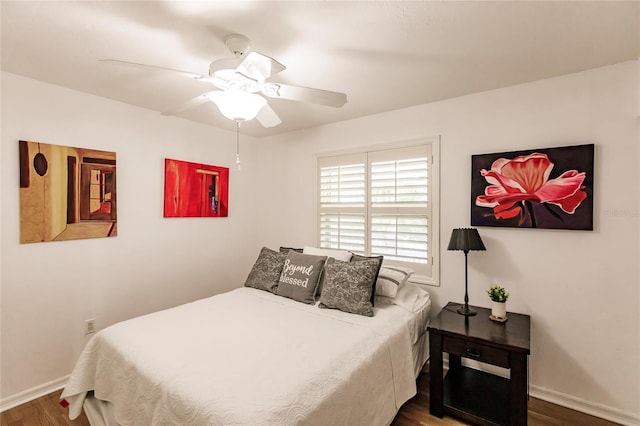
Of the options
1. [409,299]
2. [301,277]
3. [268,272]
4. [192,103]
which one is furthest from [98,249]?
[409,299]

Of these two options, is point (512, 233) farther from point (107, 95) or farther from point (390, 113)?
point (107, 95)

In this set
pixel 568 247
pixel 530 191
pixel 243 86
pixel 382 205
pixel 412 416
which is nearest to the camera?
pixel 243 86

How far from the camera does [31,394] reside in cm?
225

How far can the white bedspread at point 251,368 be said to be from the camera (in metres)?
1.30

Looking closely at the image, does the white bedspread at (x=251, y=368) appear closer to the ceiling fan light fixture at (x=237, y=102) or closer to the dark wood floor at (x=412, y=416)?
the dark wood floor at (x=412, y=416)

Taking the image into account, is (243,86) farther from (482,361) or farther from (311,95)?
(482,361)

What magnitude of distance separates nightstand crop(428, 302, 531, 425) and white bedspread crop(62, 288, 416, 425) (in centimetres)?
21

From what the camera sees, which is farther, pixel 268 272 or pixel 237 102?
pixel 268 272

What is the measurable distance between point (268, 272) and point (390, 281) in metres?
1.15

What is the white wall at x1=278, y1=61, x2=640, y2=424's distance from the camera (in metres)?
1.98

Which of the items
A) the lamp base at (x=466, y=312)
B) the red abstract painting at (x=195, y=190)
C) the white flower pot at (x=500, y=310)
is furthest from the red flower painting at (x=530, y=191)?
the red abstract painting at (x=195, y=190)

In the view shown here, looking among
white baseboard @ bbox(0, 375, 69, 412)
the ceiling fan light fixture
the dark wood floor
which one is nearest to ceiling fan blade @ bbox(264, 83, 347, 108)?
the ceiling fan light fixture

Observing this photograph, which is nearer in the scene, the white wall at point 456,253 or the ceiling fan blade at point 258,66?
the ceiling fan blade at point 258,66

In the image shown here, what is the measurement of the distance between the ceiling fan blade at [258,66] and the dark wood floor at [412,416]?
229cm
